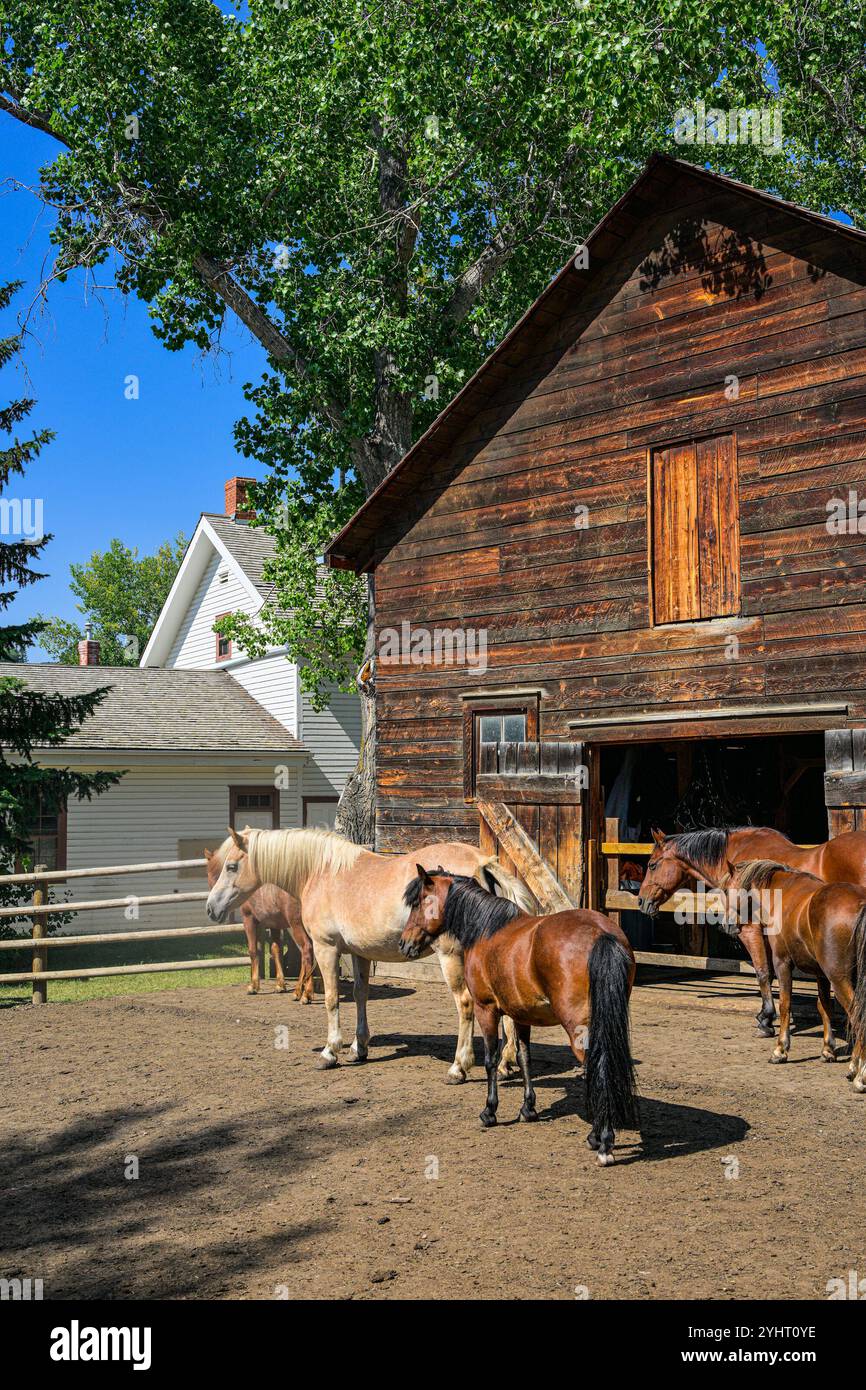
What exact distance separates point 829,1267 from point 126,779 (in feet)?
66.7

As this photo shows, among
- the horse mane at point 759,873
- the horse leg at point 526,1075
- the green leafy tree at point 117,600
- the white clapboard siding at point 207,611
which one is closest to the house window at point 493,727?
the horse mane at point 759,873

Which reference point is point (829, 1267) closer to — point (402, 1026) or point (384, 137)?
point (402, 1026)

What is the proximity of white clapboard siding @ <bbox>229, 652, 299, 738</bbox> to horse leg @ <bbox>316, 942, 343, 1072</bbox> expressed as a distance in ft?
55.4

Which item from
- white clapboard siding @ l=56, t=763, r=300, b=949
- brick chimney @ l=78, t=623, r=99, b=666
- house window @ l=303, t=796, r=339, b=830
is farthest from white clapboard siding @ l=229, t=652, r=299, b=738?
brick chimney @ l=78, t=623, r=99, b=666

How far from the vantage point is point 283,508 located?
21344 millimetres

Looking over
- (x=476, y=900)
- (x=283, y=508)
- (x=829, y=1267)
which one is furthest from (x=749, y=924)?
(x=283, y=508)

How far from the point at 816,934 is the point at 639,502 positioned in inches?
221

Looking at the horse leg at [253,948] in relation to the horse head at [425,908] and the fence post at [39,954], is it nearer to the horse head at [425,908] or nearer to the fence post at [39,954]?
the fence post at [39,954]

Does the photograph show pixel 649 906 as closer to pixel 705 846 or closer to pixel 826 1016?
pixel 705 846

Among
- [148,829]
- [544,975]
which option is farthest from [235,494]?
[544,975]

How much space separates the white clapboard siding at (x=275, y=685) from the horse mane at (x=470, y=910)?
60.8 feet

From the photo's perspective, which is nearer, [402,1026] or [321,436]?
[402,1026]

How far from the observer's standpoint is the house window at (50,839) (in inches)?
879

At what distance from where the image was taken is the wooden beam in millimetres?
11875
